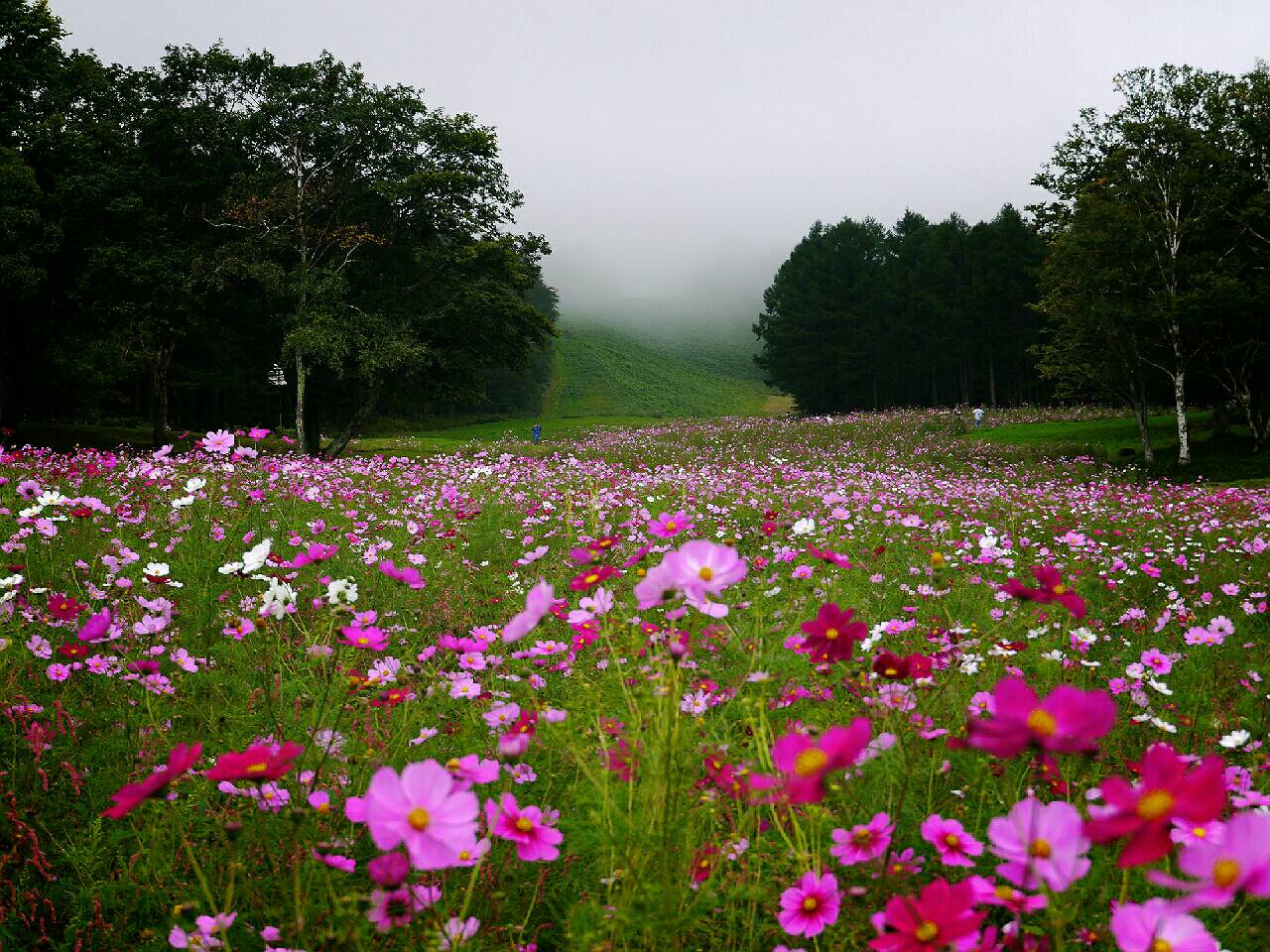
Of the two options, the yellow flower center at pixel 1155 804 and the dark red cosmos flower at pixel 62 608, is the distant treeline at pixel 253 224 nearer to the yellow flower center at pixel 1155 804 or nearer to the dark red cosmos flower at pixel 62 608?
the dark red cosmos flower at pixel 62 608

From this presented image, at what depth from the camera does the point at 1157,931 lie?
2.70 feet

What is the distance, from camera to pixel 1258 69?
70.0 feet

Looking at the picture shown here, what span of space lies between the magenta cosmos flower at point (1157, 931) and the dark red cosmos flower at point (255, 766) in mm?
972

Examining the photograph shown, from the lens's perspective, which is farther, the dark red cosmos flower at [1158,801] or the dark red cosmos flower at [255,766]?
the dark red cosmos flower at [255,766]

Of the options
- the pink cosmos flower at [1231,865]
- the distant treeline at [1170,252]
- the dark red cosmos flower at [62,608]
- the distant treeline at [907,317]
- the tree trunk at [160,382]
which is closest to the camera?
the pink cosmos flower at [1231,865]

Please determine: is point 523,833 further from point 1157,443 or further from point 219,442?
point 1157,443

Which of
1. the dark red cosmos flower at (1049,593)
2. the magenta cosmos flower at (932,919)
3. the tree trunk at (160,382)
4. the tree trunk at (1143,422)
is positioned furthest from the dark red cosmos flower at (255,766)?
the tree trunk at (160,382)

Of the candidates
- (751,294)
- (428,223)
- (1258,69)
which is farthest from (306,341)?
(751,294)

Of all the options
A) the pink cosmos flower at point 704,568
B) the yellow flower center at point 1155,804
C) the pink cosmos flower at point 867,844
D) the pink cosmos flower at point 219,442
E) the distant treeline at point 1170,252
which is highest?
the distant treeline at point 1170,252

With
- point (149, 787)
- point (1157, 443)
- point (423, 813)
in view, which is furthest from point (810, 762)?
point (1157, 443)

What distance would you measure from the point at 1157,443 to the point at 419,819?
25340 millimetres

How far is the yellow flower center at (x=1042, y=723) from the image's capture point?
0.79 metres

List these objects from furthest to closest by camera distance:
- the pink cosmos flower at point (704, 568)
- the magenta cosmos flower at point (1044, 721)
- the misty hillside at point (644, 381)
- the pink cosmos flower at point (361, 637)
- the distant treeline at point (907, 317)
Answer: the misty hillside at point (644, 381), the distant treeline at point (907, 317), the pink cosmos flower at point (361, 637), the pink cosmos flower at point (704, 568), the magenta cosmos flower at point (1044, 721)

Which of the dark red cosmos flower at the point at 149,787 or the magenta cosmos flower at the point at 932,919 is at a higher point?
the dark red cosmos flower at the point at 149,787
